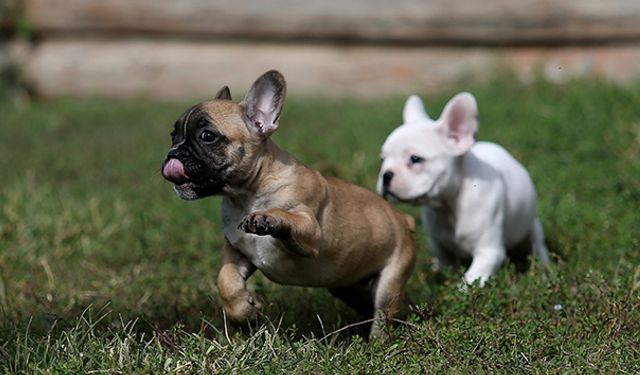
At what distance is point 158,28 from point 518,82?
4262 millimetres

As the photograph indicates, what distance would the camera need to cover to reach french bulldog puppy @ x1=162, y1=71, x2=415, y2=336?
4.15m

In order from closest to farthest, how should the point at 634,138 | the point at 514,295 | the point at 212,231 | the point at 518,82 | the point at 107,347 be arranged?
the point at 107,347, the point at 514,295, the point at 212,231, the point at 634,138, the point at 518,82

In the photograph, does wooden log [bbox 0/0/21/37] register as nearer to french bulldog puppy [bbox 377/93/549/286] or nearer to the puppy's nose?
french bulldog puppy [bbox 377/93/549/286]

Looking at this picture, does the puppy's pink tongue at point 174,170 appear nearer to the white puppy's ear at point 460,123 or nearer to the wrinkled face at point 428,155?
the wrinkled face at point 428,155

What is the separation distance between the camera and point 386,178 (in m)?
5.50

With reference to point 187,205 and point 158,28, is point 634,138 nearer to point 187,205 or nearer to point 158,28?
point 187,205

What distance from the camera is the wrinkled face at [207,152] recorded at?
413 centimetres

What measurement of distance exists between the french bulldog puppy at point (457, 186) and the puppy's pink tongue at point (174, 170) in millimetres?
1636

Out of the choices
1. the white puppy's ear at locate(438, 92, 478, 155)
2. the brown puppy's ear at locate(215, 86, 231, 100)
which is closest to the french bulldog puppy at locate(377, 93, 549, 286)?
the white puppy's ear at locate(438, 92, 478, 155)

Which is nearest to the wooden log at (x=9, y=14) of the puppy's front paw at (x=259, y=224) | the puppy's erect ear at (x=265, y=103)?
the puppy's erect ear at (x=265, y=103)

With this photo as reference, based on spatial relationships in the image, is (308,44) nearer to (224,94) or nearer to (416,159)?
(416,159)

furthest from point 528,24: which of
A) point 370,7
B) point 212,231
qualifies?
point 212,231

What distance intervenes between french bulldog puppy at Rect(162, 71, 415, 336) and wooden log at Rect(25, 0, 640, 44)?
21.3ft

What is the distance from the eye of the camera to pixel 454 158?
561 centimetres
